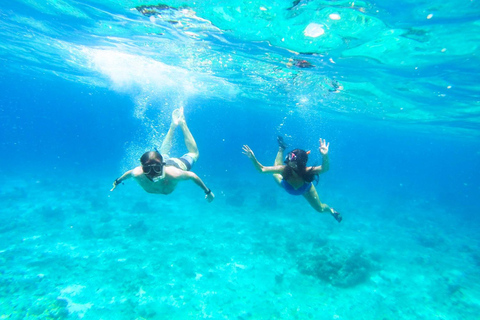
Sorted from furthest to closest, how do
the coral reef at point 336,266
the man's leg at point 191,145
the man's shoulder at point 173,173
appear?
the coral reef at point 336,266 < the man's leg at point 191,145 < the man's shoulder at point 173,173

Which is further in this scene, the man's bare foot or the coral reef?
the coral reef

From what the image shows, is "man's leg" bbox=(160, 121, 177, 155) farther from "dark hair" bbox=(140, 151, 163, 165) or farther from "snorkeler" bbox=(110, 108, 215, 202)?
"dark hair" bbox=(140, 151, 163, 165)

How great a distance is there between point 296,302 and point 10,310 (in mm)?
10654

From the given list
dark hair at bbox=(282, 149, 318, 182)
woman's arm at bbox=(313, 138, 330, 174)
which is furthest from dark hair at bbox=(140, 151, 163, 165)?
woman's arm at bbox=(313, 138, 330, 174)

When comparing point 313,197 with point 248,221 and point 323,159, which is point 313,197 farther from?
point 248,221

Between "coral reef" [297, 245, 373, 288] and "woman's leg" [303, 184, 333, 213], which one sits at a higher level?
"woman's leg" [303, 184, 333, 213]

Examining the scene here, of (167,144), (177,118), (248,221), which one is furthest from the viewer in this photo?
(248,221)

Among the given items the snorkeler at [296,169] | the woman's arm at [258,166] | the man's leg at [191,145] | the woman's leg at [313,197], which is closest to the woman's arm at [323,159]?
the snorkeler at [296,169]

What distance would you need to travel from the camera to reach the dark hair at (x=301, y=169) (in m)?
6.89

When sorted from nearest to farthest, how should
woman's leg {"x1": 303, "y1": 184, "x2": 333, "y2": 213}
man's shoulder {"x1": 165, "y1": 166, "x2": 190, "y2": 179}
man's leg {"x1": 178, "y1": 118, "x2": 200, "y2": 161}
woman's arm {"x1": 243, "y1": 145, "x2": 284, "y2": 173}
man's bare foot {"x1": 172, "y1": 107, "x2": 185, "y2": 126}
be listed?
man's shoulder {"x1": 165, "y1": 166, "x2": 190, "y2": 179}, woman's arm {"x1": 243, "y1": 145, "x2": 284, "y2": 173}, woman's leg {"x1": 303, "y1": 184, "x2": 333, "y2": 213}, man's leg {"x1": 178, "y1": 118, "x2": 200, "y2": 161}, man's bare foot {"x1": 172, "y1": 107, "x2": 185, "y2": 126}

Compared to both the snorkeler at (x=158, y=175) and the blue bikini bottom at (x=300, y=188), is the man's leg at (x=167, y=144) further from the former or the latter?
the blue bikini bottom at (x=300, y=188)

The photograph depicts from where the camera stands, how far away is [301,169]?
708 cm

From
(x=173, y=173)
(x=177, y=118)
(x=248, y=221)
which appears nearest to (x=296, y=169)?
(x=173, y=173)

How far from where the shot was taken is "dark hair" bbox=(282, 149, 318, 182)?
6891 millimetres
